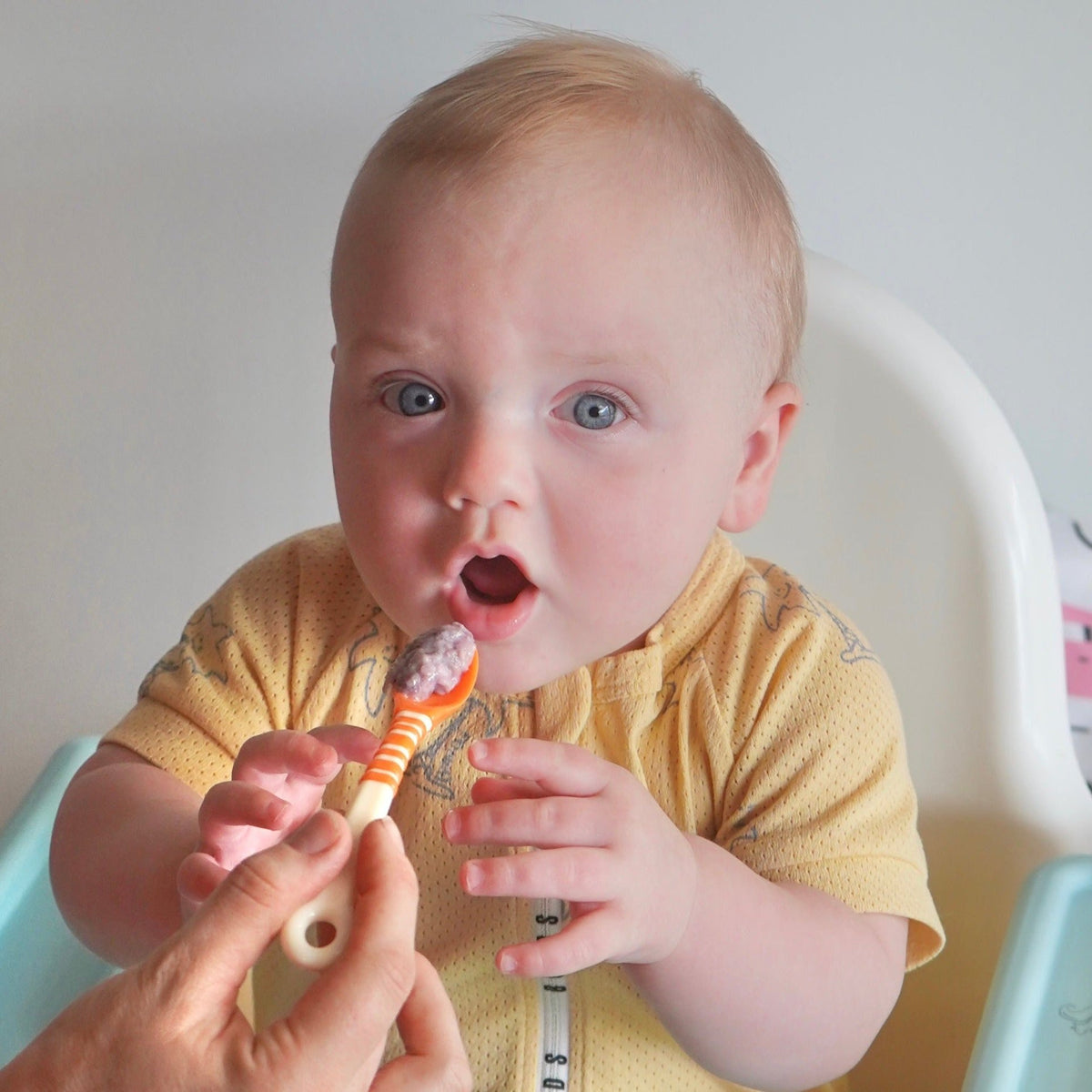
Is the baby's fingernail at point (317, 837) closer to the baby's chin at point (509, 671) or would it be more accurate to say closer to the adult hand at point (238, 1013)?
the adult hand at point (238, 1013)

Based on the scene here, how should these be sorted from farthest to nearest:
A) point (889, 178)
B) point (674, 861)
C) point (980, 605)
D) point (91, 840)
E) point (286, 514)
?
1. point (286, 514)
2. point (889, 178)
3. point (980, 605)
4. point (91, 840)
5. point (674, 861)

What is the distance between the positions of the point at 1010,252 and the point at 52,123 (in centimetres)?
86

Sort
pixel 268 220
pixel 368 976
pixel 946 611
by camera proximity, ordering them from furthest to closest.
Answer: pixel 268 220 → pixel 946 611 → pixel 368 976

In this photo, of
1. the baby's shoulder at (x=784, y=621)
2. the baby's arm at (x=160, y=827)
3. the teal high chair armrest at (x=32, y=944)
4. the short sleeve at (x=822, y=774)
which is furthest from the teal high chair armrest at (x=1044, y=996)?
the teal high chair armrest at (x=32, y=944)

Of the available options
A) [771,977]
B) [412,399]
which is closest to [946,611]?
[771,977]

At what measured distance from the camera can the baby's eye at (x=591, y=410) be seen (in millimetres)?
682

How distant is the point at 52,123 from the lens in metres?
1.27

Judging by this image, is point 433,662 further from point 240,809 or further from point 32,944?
point 32,944

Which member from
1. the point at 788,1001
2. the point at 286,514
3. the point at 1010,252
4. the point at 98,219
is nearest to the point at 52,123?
the point at 98,219

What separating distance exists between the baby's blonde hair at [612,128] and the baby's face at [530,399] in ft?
0.07

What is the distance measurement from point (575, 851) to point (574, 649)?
147 millimetres

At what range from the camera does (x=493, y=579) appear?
706 millimetres

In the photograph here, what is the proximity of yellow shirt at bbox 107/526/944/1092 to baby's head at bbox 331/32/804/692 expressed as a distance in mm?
75

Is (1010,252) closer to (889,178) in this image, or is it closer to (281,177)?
(889,178)
